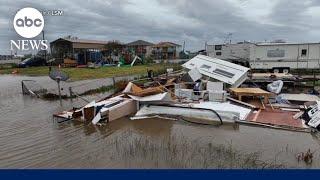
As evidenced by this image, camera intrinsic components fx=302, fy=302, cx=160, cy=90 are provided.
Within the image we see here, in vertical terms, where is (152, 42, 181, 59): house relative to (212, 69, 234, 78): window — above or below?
above

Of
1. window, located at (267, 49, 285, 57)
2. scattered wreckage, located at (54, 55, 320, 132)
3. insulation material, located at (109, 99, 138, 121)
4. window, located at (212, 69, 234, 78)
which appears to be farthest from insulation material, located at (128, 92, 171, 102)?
window, located at (267, 49, 285, 57)

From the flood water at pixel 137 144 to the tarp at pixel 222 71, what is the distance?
19.2 feet

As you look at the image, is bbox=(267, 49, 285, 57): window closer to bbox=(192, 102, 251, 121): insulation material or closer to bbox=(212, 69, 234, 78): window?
bbox=(212, 69, 234, 78): window

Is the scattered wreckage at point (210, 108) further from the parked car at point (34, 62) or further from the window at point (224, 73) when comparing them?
the parked car at point (34, 62)

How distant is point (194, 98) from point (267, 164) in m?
6.39

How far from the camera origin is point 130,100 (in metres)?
10.4

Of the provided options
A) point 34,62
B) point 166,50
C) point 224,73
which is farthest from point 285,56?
point 166,50

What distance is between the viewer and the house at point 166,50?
65062mm

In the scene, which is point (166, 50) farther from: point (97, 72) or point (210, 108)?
point (210, 108)

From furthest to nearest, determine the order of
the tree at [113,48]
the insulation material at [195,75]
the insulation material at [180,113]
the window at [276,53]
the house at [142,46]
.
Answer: the house at [142,46] → the tree at [113,48] → the window at [276,53] → the insulation material at [195,75] → the insulation material at [180,113]

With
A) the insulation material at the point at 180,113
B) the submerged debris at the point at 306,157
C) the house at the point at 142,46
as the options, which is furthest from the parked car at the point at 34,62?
the submerged debris at the point at 306,157

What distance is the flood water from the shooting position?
600 cm

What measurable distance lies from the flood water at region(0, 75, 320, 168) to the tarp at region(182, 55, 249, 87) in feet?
19.2

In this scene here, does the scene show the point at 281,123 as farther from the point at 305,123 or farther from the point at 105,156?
the point at 105,156
